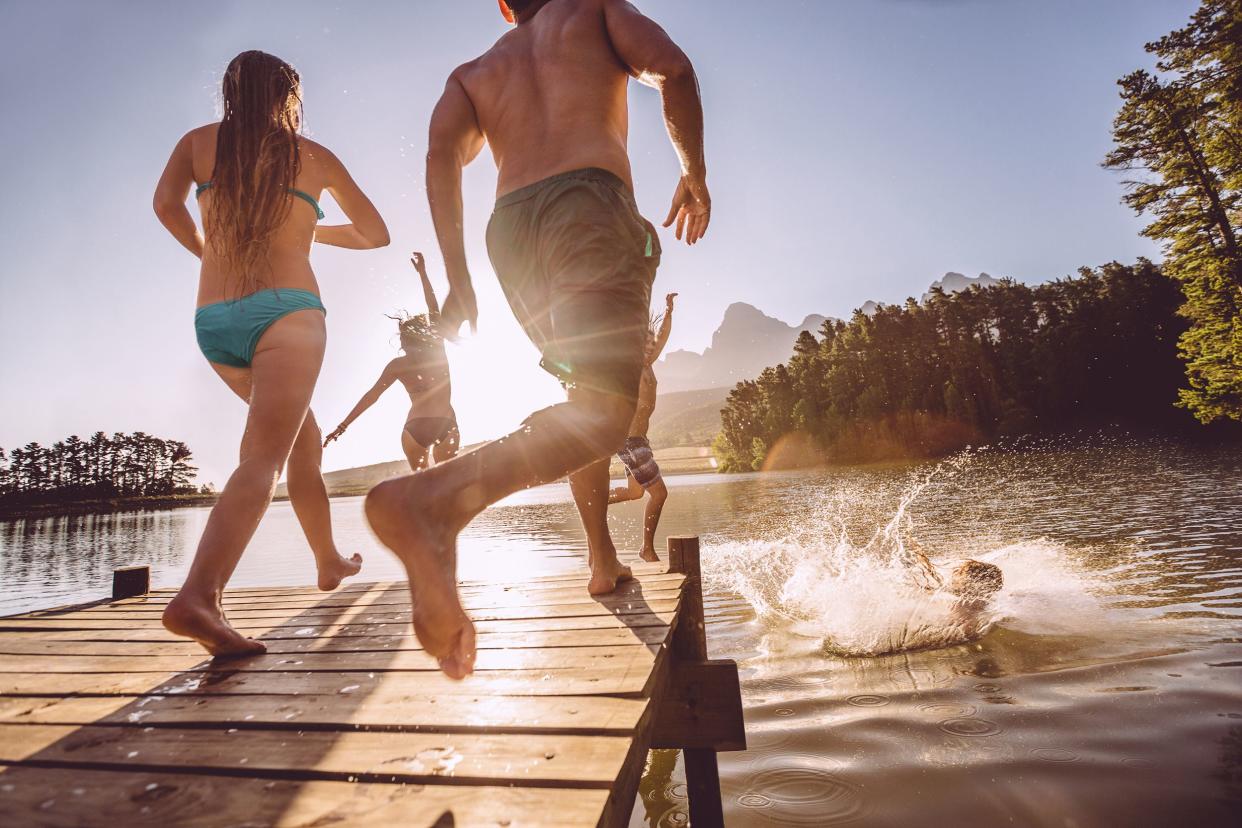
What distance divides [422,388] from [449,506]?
387cm

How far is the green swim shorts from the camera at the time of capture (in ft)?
5.62

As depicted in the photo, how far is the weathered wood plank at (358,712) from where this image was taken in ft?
4.61

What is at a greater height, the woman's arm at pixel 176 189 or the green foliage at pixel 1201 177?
the green foliage at pixel 1201 177

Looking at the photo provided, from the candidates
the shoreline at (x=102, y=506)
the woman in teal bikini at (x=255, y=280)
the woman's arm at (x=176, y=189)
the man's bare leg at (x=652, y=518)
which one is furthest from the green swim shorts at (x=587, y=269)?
the shoreline at (x=102, y=506)

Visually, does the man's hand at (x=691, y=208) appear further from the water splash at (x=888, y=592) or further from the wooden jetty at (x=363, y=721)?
the water splash at (x=888, y=592)

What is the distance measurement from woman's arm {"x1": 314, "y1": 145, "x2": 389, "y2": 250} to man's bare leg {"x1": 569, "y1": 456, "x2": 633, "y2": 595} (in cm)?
167

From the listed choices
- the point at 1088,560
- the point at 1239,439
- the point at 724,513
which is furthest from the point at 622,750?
the point at 1239,439

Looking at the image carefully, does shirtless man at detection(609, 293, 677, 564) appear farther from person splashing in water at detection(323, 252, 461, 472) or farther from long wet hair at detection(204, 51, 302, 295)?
long wet hair at detection(204, 51, 302, 295)

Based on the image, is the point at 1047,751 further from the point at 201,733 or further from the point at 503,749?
the point at 201,733

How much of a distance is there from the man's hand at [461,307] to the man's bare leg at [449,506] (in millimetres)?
594

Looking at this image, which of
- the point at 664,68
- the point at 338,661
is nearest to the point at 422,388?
the point at 338,661

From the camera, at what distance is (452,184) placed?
6.77 ft

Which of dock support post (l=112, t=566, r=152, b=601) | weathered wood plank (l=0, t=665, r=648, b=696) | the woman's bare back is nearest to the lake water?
weathered wood plank (l=0, t=665, r=648, b=696)

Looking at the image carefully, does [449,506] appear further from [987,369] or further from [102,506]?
[102,506]
